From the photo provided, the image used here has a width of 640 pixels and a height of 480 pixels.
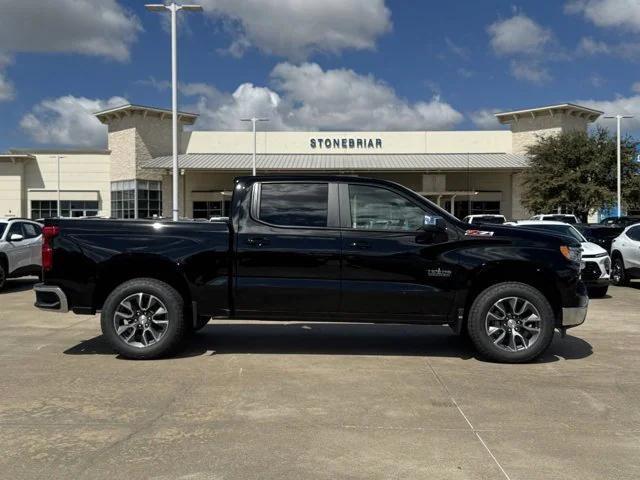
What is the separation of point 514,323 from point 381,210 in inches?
73.7

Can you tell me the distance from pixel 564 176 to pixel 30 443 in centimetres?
3714

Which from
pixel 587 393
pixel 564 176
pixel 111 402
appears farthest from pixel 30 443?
pixel 564 176

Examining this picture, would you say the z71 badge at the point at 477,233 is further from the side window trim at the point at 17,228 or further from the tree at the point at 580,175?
the tree at the point at 580,175

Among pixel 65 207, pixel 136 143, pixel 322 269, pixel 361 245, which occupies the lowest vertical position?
pixel 322 269

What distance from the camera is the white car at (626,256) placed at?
13625 millimetres

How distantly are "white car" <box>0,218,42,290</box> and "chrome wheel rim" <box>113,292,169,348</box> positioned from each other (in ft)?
26.9

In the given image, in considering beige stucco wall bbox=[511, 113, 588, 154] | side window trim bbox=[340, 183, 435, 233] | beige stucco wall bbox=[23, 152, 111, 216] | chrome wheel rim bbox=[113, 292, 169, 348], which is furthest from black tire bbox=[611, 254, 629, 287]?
beige stucco wall bbox=[23, 152, 111, 216]

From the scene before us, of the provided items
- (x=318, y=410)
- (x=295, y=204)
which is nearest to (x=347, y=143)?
(x=295, y=204)

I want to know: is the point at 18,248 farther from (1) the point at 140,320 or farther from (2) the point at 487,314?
(2) the point at 487,314

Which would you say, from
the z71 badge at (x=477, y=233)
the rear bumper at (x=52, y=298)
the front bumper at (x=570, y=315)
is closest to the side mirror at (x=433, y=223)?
the z71 badge at (x=477, y=233)

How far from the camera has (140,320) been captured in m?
6.54

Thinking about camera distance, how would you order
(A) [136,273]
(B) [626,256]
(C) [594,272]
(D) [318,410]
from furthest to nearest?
1. (B) [626,256]
2. (C) [594,272]
3. (A) [136,273]
4. (D) [318,410]

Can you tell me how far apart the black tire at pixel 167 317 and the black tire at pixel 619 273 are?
38.1 feet

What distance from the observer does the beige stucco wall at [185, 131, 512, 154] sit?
4909 centimetres
